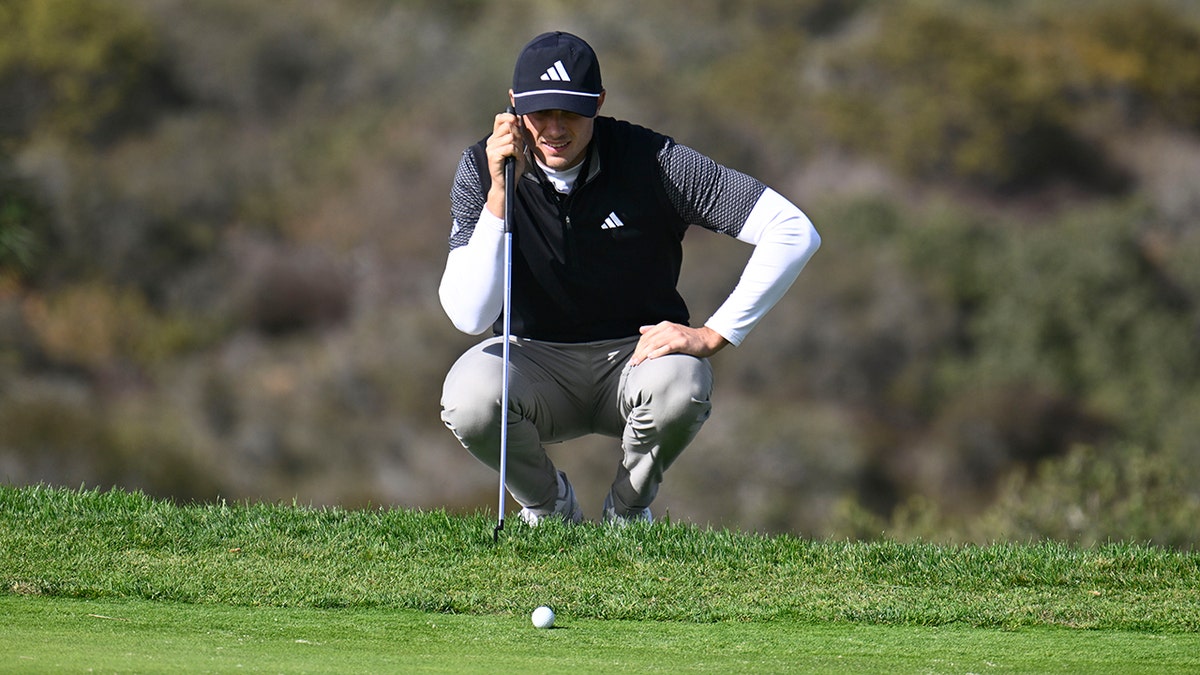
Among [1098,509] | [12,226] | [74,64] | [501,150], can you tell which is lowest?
[1098,509]

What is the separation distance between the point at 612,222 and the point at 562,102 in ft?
1.39

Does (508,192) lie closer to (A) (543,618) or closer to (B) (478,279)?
(B) (478,279)

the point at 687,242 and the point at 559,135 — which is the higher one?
the point at 687,242

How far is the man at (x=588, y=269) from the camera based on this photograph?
197 inches

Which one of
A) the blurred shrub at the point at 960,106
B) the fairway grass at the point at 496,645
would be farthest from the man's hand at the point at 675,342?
the blurred shrub at the point at 960,106

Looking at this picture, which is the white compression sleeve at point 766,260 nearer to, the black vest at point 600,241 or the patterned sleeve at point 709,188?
the patterned sleeve at point 709,188

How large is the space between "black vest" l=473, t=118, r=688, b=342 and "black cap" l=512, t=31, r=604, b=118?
211mm

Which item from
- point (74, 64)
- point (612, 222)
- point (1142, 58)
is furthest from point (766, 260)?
point (1142, 58)

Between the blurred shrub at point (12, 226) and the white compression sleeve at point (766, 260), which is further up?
the blurred shrub at point (12, 226)

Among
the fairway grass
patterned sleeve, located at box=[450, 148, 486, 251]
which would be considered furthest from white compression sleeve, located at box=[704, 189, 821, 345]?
the fairway grass

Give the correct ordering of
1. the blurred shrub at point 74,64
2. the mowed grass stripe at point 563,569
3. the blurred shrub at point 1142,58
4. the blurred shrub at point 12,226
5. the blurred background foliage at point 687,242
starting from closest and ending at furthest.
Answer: the mowed grass stripe at point 563,569 → the blurred shrub at point 12,226 → the blurred background foliage at point 687,242 → the blurred shrub at point 74,64 → the blurred shrub at point 1142,58

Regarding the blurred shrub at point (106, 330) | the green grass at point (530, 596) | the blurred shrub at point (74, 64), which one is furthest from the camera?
the blurred shrub at point (74, 64)

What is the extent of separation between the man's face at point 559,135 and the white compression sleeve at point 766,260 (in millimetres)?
553

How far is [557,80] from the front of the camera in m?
4.91
